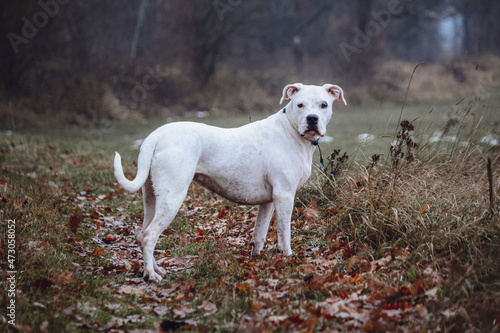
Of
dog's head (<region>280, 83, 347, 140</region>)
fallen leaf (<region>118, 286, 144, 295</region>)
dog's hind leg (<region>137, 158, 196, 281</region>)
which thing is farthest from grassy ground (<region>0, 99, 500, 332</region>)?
dog's head (<region>280, 83, 347, 140</region>)

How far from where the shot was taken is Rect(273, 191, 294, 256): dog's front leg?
429cm

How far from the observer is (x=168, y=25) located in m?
25.5

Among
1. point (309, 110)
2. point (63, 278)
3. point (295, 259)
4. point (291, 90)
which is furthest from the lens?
point (291, 90)

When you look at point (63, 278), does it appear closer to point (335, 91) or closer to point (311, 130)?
point (311, 130)

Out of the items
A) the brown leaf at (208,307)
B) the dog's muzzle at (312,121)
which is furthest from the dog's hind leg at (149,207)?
the dog's muzzle at (312,121)

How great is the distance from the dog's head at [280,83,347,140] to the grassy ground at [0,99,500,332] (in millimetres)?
923

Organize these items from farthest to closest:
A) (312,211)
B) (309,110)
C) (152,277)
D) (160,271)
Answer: (312,211), (309,110), (160,271), (152,277)

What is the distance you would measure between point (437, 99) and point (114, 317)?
86.1 feet

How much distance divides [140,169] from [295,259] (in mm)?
1729

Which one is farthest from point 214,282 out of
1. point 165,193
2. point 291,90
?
point 291,90

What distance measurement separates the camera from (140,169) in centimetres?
388

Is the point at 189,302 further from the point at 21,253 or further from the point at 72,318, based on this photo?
the point at 21,253

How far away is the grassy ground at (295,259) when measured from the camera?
310cm

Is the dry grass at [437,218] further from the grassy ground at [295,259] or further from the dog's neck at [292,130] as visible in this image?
the dog's neck at [292,130]
